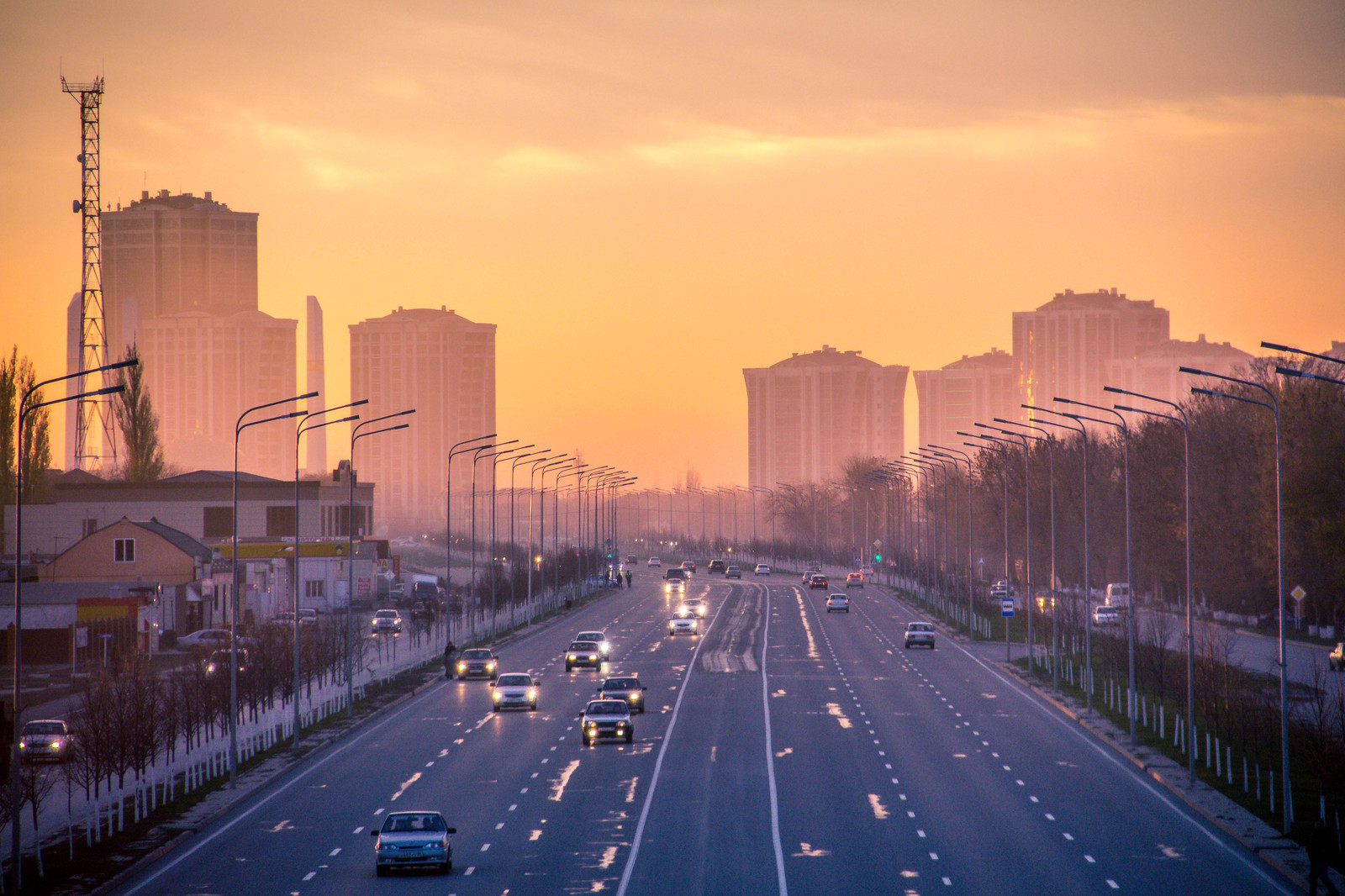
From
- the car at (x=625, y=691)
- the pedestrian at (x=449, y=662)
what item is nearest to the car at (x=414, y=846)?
the car at (x=625, y=691)

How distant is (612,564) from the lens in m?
169

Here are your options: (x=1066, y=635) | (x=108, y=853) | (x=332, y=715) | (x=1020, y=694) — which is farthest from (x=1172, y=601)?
(x=108, y=853)

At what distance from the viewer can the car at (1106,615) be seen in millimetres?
86438

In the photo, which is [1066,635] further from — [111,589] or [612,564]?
[612,564]

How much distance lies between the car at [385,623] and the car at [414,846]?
62951 mm

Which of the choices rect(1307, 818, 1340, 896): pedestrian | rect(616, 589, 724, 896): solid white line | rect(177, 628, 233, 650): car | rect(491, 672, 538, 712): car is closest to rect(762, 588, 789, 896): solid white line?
rect(616, 589, 724, 896): solid white line

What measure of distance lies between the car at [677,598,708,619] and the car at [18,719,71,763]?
48.3 m

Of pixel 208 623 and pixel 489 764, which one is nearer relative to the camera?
pixel 489 764

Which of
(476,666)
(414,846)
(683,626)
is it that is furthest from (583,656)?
(414,846)

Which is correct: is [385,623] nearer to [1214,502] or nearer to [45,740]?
[1214,502]

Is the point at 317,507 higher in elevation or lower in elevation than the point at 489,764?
higher

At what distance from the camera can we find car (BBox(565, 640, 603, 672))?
223ft

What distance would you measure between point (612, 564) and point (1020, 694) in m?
113

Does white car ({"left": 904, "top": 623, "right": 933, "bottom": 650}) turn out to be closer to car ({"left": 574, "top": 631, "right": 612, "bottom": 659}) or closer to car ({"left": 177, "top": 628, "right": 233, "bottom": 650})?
car ({"left": 574, "top": 631, "right": 612, "bottom": 659})
